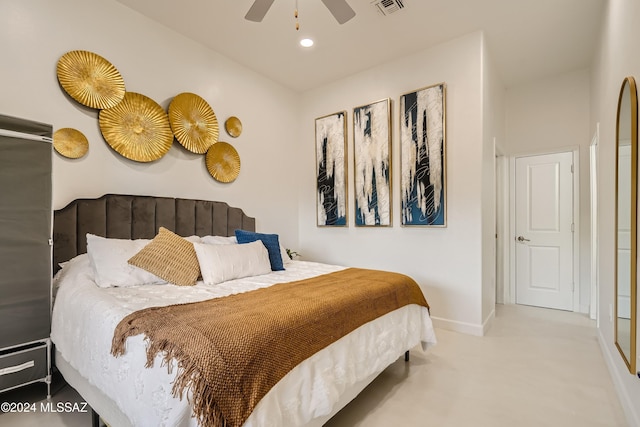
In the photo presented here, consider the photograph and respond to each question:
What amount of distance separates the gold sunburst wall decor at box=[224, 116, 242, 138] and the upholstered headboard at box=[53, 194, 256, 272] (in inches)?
33.6

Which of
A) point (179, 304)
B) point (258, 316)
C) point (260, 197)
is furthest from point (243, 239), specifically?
point (258, 316)

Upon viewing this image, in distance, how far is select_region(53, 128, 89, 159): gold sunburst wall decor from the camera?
2374 millimetres

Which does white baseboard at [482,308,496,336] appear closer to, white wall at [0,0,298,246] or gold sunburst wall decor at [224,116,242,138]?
white wall at [0,0,298,246]

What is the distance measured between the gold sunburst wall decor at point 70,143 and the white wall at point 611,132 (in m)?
3.67

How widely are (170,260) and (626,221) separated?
2918mm

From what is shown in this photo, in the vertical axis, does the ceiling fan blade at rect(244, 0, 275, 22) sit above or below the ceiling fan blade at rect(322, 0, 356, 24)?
above

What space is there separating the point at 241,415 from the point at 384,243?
297 centimetres

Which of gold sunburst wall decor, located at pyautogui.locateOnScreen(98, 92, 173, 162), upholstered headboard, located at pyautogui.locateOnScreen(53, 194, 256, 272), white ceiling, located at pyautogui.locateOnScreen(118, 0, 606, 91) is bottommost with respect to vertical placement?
upholstered headboard, located at pyautogui.locateOnScreen(53, 194, 256, 272)

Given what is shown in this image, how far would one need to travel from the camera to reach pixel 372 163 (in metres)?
3.91

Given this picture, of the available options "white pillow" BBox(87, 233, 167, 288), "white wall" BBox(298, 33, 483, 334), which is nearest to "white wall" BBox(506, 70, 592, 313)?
"white wall" BBox(298, 33, 483, 334)

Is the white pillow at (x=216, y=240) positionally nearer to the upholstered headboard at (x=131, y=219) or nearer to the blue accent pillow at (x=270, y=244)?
the blue accent pillow at (x=270, y=244)

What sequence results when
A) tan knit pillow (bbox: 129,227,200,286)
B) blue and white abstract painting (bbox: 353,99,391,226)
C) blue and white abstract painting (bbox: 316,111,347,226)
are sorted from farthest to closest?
blue and white abstract painting (bbox: 316,111,347,226), blue and white abstract painting (bbox: 353,99,391,226), tan knit pillow (bbox: 129,227,200,286)

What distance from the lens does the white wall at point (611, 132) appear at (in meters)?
1.70

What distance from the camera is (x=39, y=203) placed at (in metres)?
1.95
